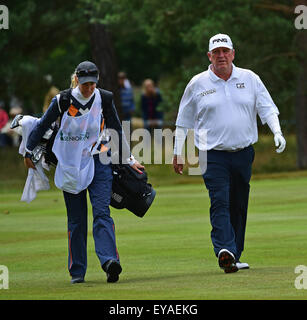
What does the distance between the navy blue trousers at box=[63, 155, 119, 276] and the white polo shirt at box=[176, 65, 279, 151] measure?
42.8 inches

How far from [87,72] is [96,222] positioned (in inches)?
54.2

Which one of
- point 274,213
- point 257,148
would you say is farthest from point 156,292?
point 257,148

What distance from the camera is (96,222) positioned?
410 inches

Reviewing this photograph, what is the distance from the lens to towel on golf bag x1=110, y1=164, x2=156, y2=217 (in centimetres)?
1071

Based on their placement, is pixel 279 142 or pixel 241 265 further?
pixel 241 265

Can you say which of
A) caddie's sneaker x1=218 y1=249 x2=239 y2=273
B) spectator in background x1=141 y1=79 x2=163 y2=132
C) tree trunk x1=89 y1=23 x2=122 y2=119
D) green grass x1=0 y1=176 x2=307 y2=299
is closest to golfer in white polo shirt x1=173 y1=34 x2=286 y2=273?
caddie's sneaker x1=218 y1=249 x2=239 y2=273

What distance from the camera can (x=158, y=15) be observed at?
28328 mm

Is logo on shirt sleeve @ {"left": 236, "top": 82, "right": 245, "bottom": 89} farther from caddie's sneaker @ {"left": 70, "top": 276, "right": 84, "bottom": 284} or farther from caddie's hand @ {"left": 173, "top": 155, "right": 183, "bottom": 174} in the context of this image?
caddie's sneaker @ {"left": 70, "top": 276, "right": 84, "bottom": 284}

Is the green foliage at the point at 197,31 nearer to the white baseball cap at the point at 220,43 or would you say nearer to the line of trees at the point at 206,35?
the line of trees at the point at 206,35

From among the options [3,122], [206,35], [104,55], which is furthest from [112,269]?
[3,122]

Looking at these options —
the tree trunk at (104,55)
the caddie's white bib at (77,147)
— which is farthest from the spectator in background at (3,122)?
the caddie's white bib at (77,147)

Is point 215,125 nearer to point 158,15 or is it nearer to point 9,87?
point 158,15

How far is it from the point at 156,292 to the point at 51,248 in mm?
4490

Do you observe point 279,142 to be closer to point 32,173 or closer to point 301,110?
point 32,173
